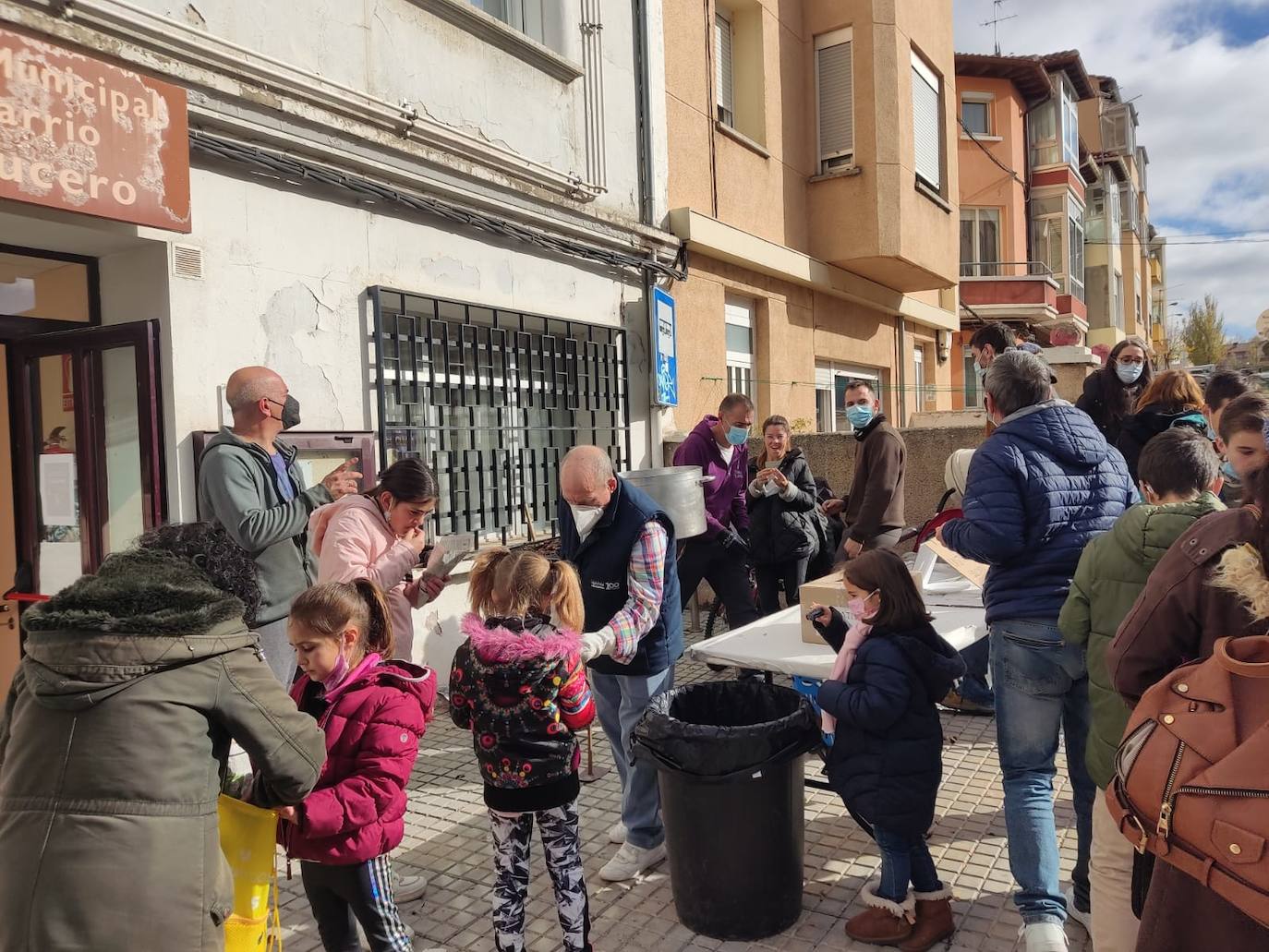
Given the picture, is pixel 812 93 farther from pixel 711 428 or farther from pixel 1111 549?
pixel 1111 549

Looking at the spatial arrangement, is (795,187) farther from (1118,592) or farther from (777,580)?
(1118,592)

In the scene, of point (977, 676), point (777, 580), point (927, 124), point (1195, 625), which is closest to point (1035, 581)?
point (1195, 625)

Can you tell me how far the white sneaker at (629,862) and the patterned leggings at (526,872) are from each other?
28.2 inches

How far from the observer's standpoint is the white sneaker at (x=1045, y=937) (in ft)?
9.41

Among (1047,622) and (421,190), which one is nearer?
(1047,622)

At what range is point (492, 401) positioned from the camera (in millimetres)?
7219

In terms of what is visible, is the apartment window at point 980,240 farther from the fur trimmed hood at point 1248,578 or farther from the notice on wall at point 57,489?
the fur trimmed hood at point 1248,578

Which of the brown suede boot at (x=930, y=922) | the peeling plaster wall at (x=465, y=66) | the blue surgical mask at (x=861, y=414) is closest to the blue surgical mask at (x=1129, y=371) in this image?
the blue surgical mask at (x=861, y=414)

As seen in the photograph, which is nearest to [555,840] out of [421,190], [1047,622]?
[1047,622]

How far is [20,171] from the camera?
3.86m

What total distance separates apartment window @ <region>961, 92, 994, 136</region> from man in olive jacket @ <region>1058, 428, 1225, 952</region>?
22897 millimetres

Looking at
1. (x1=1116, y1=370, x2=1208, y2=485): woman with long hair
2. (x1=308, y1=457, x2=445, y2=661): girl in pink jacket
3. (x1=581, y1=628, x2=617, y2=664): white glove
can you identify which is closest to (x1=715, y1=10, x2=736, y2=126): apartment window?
(x1=1116, y1=370, x2=1208, y2=485): woman with long hair

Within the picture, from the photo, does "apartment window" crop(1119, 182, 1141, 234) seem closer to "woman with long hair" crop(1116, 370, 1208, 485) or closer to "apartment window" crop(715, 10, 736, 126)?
"apartment window" crop(715, 10, 736, 126)

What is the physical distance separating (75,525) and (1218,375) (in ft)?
19.2
